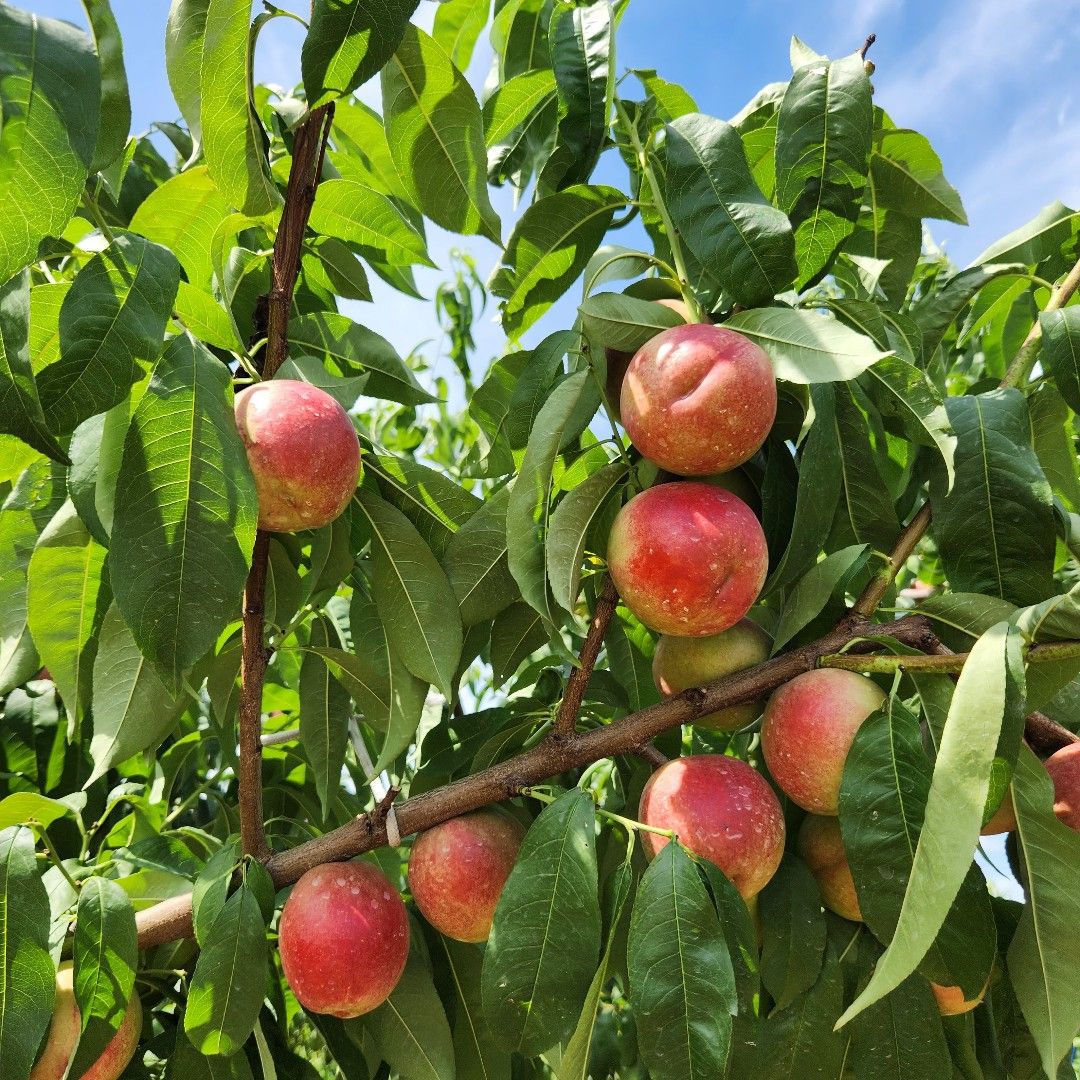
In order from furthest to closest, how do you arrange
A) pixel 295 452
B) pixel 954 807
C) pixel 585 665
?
1. pixel 585 665
2. pixel 295 452
3. pixel 954 807

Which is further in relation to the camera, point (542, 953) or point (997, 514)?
point (997, 514)

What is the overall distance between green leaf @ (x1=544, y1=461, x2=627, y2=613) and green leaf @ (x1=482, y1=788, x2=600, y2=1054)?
11.7 inches

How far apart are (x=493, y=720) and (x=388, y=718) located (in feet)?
0.64

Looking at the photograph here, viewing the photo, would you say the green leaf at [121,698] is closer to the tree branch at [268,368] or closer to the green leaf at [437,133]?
the tree branch at [268,368]

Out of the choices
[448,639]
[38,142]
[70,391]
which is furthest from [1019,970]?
[38,142]

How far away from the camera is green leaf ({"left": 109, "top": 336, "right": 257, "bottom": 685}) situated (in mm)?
1067

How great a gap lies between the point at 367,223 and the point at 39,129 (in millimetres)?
750

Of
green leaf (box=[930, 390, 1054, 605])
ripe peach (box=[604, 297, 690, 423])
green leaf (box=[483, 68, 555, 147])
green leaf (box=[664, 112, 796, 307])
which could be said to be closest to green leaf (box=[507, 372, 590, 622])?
ripe peach (box=[604, 297, 690, 423])

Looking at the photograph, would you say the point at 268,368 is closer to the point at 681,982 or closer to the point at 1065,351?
the point at 681,982

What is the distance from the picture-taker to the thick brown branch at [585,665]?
1.30 m

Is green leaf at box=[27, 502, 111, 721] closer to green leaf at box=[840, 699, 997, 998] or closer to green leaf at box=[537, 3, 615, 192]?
green leaf at box=[537, 3, 615, 192]

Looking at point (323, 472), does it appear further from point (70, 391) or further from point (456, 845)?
point (456, 845)

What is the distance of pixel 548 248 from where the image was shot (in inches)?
58.9

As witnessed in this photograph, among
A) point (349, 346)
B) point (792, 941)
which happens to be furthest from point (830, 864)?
point (349, 346)
